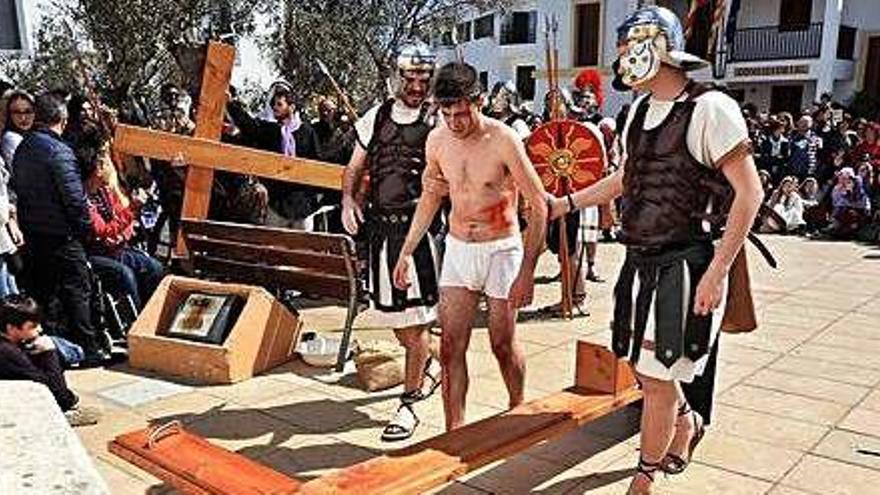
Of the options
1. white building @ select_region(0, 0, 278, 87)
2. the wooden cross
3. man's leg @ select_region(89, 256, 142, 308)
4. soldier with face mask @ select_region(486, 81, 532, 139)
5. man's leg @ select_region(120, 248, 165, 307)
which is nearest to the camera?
the wooden cross

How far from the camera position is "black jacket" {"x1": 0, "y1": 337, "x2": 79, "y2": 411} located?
383cm

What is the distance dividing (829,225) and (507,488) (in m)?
9.49

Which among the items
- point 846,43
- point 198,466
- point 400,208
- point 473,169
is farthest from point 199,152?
point 846,43

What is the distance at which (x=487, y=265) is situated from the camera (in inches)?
141

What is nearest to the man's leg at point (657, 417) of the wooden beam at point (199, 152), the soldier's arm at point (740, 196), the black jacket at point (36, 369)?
the soldier's arm at point (740, 196)

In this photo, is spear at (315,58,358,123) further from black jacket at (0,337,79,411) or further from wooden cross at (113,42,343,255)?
black jacket at (0,337,79,411)

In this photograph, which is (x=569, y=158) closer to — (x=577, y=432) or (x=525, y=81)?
(x=577, y=432)

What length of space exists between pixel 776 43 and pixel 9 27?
70.2 feet

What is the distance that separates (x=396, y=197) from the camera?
406 cm

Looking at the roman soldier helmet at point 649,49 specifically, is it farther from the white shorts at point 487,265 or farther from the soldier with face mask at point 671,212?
the white shorts at point 487,265

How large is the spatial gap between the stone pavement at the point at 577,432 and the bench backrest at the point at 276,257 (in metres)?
0.57

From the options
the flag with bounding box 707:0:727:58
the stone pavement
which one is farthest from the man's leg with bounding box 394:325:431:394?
the flag with bounding box 707:0:727:58

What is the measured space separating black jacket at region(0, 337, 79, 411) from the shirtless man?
185 cm

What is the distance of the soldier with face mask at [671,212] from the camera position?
2.74 metres
